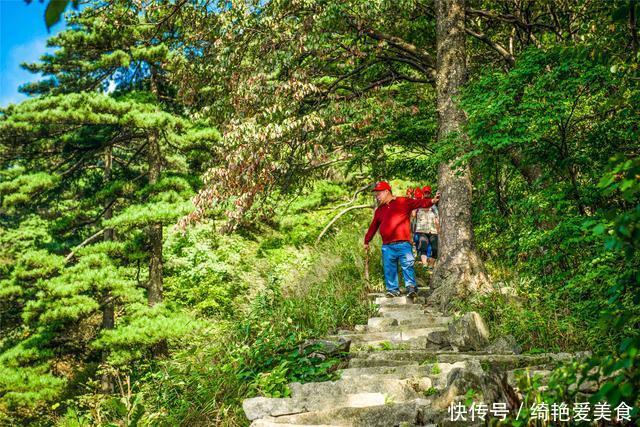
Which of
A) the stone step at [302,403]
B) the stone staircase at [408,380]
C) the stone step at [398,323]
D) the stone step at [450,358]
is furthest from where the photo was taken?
the stone step at [398,323]

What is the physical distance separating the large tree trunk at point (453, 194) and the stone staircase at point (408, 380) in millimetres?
1109

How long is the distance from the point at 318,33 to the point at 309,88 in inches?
35.0

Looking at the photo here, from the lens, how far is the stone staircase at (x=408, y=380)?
10.9ft

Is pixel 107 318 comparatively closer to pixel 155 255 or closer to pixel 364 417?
pixel 155 255

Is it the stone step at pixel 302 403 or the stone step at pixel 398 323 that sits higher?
the stone step at pixel 398 323

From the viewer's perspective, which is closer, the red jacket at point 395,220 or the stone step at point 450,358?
the stone step at point 450,358

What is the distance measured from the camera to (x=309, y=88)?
28.4 ft

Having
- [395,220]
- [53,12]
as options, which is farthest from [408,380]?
[395,220]

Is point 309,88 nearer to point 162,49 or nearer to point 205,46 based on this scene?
point 205,46

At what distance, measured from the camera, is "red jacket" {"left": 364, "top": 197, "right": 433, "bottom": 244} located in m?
7.80

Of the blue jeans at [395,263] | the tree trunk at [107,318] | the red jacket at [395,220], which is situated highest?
the red jacket at [395,220]

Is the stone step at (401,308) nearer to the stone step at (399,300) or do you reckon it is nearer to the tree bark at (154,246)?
the stone step at (399,300)

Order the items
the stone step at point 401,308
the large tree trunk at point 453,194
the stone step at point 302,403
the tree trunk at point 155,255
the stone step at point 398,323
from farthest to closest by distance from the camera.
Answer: the tree trunk at point 155,255 < the large tree trunk at point 453,194 < the stone step at point 401,308 < the stone step at point 398,323 < the stone step at point 302,403

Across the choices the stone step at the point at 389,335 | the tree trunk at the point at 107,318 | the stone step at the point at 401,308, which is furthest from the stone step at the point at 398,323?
the tree trunk at the point at 107,318
